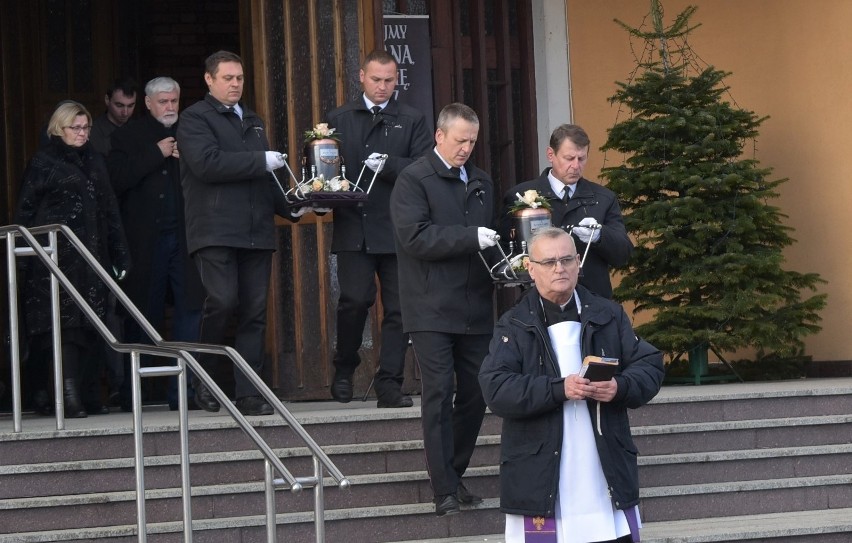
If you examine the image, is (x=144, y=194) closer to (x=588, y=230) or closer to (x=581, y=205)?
(x=581, y=205)

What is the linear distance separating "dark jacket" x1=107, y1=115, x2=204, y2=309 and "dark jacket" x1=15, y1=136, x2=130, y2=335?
12.1 inches

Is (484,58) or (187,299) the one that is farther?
(484,58)

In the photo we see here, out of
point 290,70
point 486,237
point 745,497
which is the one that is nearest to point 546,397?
point 486,237

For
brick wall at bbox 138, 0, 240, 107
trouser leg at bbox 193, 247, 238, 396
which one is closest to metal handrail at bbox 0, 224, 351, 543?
trouser leg at bbox 193, 247, 238, 396

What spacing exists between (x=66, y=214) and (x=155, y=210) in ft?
2.22

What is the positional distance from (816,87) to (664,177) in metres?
1.53

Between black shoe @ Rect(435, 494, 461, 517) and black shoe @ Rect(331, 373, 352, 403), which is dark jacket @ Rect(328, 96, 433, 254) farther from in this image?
black shoe @ Rect(435, 494, 461, 517)

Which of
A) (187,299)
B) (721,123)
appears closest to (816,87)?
(721,123)

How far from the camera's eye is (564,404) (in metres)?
4.95

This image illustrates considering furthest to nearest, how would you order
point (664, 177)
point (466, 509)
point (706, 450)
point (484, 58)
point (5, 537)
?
point (484, 58)
point (664, 177)
point (706, 450)
point (466, 509)
point (5, 537)

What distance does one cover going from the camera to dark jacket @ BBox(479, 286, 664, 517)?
4.90 m

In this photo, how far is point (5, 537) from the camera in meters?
5.82

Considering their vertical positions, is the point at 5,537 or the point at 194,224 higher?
the point at 194,224

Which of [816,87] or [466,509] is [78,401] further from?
[816,87]
